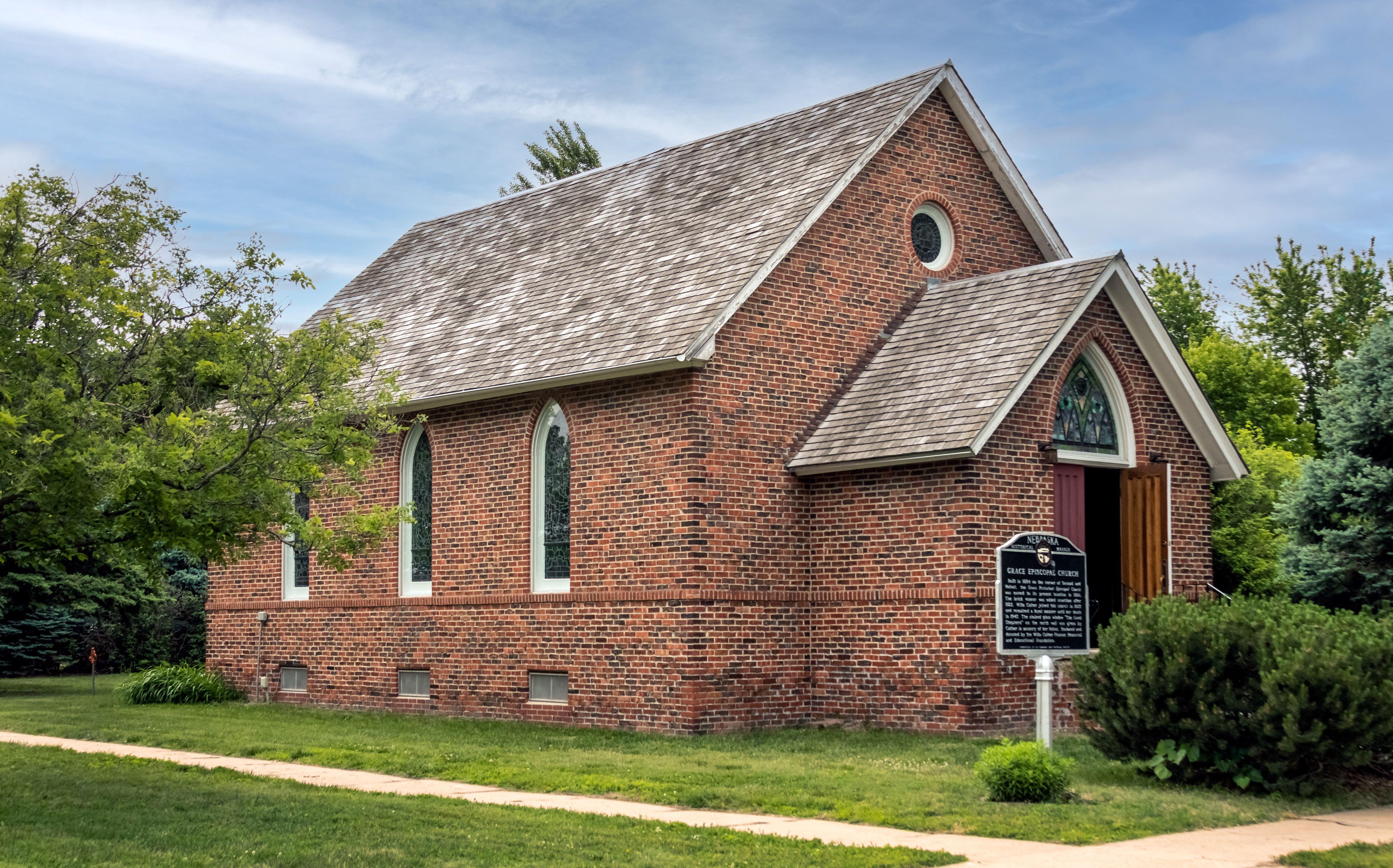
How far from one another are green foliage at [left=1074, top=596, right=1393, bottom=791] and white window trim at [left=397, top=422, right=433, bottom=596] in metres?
11.5

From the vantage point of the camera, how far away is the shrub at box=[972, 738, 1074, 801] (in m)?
11.8

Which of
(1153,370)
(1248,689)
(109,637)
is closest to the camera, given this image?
(1248,689)

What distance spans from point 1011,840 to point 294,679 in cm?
1630

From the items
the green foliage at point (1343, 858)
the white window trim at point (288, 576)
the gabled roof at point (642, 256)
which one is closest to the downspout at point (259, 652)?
the white window trim at point (288, 576)

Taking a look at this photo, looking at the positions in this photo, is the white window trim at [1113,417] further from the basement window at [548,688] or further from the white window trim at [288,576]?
the white window trim at [288,576]

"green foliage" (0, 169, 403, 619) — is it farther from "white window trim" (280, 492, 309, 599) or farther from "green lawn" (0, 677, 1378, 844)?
"white window trim" (280, 492, 309, 599)

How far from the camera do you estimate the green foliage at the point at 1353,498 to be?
18.8m

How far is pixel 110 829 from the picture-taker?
1070 centimetres

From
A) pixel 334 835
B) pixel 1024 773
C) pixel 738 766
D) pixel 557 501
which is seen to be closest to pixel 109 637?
pixel 557 501

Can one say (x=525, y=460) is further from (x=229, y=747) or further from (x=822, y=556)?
(x=229, y=747)

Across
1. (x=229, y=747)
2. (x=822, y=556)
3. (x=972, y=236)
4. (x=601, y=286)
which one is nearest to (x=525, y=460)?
(x=601, y=286)

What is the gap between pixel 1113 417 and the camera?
1905cm

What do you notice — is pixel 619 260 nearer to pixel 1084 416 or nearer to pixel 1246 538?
pixel 1084 416

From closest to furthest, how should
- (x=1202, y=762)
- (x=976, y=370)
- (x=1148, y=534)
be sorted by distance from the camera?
(x=1202, y=762)
(x=976, y=370)
(x=1148, y=534)
